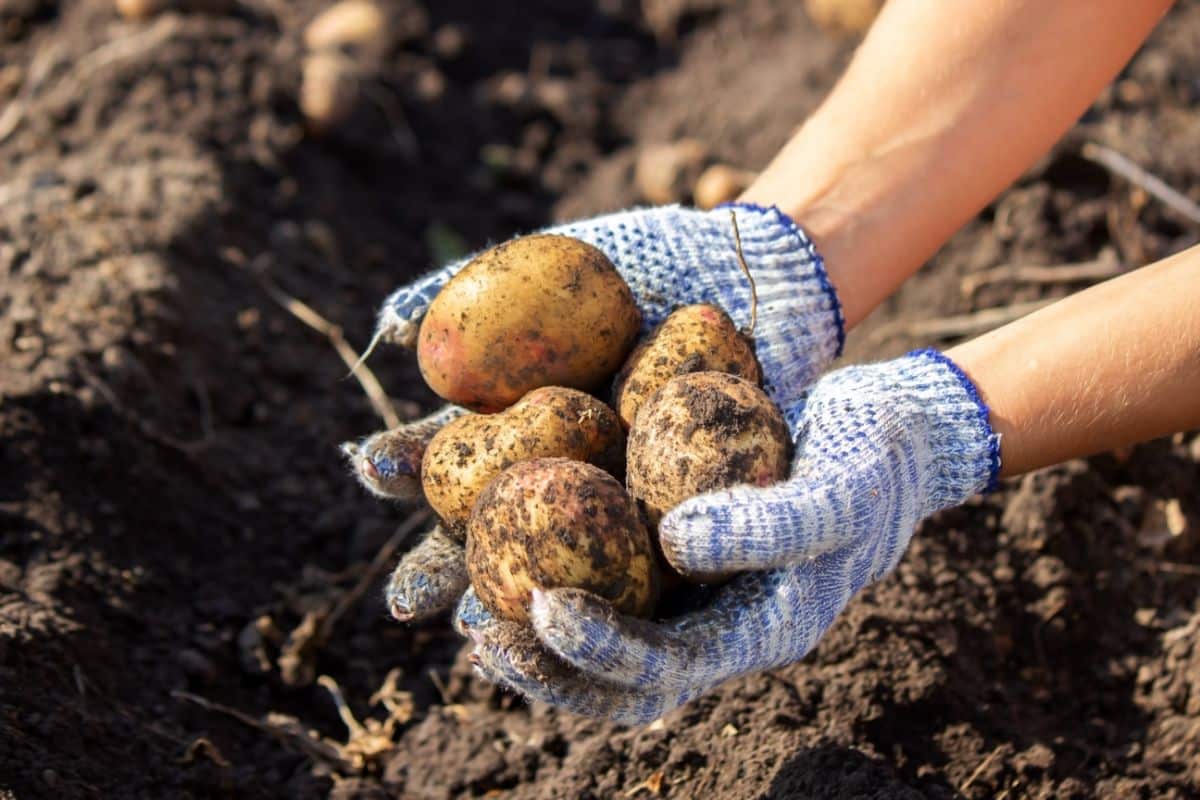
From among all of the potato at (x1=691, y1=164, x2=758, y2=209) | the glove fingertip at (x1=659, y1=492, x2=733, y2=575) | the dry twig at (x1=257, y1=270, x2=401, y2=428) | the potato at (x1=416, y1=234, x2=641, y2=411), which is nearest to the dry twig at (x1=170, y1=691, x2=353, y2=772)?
the potato at (x1=416, y1=234, x2=641, y2=411)

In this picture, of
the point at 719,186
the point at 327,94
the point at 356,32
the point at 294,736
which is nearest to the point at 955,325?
the point at 719,186

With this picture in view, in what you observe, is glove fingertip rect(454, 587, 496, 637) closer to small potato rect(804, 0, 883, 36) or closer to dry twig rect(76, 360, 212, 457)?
dry twig rect(76, 360, 212, 457)

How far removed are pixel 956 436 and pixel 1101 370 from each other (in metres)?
0.29

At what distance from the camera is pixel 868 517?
6.81 ft

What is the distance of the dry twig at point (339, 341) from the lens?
3645 mm

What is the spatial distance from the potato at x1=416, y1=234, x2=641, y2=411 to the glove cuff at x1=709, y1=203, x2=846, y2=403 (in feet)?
1.31

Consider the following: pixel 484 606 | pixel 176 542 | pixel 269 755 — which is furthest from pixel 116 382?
pixel 484 606

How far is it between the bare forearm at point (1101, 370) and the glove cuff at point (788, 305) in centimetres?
50

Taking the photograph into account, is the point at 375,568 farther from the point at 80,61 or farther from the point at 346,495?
the point at 80,61

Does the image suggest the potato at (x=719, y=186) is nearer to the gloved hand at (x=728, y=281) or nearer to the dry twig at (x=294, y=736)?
the gloved hand at (x=728, y=281)

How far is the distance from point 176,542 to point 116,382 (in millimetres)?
515

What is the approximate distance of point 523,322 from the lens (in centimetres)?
238

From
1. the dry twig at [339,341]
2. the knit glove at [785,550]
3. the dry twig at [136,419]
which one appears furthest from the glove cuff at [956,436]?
the dry twig at [136,419]

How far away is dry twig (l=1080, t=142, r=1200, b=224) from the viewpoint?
3.95m
